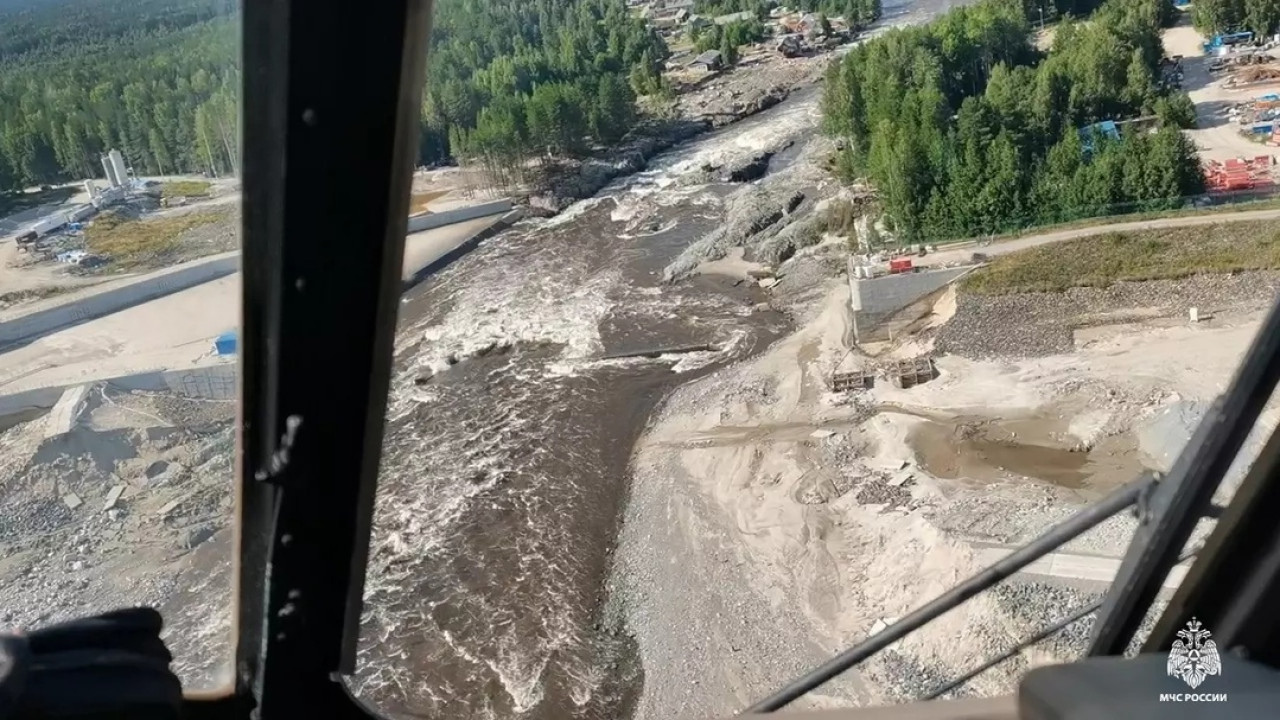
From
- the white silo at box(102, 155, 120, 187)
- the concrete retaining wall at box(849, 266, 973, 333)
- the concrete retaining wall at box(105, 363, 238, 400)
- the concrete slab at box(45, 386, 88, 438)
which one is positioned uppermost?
the white silo at box(102, 155, 120, 187)

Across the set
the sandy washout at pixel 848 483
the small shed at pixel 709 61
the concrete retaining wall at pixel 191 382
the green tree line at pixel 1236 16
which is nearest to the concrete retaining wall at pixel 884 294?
the sandy washout at pixel 848 483

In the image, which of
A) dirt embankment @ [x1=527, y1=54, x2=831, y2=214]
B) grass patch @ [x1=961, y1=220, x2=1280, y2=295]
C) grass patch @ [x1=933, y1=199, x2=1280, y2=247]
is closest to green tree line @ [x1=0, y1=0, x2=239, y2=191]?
grass patch @ [x1=933, y1=199, x2=1280, y2=247]

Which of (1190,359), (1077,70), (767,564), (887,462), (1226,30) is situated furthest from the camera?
(887,462)

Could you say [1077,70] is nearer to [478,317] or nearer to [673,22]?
[673,22]

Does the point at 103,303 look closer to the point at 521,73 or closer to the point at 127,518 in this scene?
the point at 127,518

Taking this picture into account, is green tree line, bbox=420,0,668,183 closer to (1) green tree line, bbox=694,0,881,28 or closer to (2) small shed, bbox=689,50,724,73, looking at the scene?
(2) small shed, bbox=689,50,724,73

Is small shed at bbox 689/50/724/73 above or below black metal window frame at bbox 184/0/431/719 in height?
above

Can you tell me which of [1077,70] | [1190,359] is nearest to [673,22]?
[1077,70]
